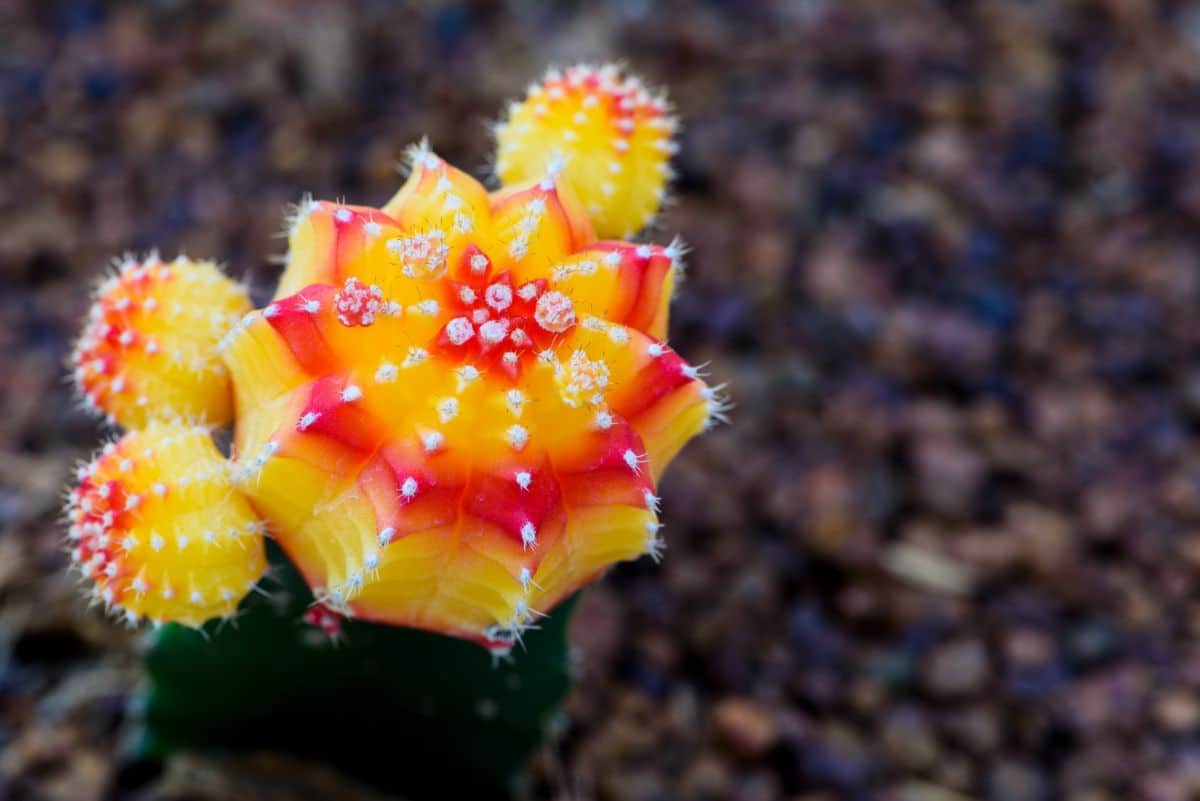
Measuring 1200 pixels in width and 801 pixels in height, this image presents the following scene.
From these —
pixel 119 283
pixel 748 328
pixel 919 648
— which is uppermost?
pixel 748 328

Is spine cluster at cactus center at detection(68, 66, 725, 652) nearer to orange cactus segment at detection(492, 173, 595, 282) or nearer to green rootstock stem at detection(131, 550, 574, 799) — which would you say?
orange cactus segment at detection(492, 173, 595, 282)

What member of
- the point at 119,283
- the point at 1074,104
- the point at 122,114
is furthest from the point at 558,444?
the point at 1074,104

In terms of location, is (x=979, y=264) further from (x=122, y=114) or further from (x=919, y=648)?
(x=122, y=114)

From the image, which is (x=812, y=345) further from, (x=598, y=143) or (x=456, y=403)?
(x=456, y=403)

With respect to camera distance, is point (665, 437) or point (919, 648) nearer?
point (665, 437)

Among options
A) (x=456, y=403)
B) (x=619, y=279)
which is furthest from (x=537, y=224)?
(x=456, y=403)

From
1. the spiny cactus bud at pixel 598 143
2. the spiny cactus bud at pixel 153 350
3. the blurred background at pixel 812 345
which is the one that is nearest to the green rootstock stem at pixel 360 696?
the blurred background at pixel 812 345
